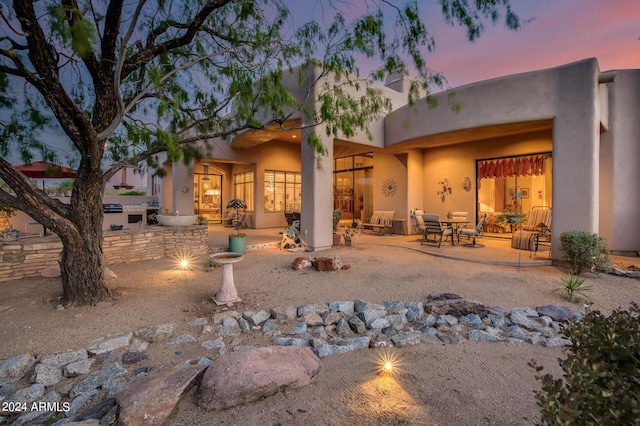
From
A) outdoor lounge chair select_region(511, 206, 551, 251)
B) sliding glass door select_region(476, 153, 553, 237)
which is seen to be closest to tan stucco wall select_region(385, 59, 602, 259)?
outdoor lounge chair select_region(511, 206, 551, 251)

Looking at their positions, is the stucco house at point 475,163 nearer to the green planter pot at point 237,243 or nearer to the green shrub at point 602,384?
the green planter pot at point 237,243

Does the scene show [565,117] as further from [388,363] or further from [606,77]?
[388,363]

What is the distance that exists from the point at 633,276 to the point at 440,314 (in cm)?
454

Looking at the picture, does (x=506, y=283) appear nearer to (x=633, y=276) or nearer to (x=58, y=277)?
(x=633, y=276)

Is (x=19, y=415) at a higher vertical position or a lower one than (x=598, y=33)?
lower

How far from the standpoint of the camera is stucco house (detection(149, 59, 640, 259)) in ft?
20.5

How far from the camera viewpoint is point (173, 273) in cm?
571

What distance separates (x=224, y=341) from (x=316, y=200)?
5.10 m

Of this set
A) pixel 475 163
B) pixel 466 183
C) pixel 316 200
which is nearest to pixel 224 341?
pixel 316 200

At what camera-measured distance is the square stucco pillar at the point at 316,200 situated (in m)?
7.96

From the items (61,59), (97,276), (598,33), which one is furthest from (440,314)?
(598,33)

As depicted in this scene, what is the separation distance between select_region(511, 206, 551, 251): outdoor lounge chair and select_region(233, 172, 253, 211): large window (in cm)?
946

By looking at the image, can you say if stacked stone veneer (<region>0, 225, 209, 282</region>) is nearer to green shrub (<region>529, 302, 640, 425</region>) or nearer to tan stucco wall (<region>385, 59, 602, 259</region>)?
tan stucco wall (<region>385, 59, 602, 259</region>)

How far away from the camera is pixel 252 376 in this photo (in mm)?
2232
